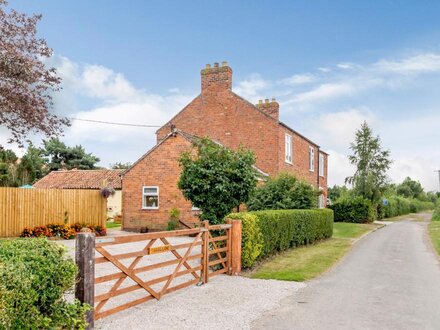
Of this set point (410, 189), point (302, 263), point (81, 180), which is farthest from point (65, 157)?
point (410, 189)

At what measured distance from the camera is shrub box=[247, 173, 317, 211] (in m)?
21.4

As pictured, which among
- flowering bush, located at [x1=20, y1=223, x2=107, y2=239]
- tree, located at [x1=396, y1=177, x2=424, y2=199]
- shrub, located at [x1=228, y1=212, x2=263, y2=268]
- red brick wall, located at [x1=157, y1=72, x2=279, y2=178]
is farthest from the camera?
tree, located at [x1=396, y1=177, x2=424, y2=199]

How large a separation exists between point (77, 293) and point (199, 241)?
4240 millimetres

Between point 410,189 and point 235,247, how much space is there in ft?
347

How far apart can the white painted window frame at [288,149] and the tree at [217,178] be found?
12.8 metres

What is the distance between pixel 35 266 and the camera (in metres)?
5.49

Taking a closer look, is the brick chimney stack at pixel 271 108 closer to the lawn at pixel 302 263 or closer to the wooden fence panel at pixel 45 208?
the lawn at pixel 302 263

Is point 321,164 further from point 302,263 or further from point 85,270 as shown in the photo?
point 85,270

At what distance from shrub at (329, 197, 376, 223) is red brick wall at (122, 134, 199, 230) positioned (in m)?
21.1

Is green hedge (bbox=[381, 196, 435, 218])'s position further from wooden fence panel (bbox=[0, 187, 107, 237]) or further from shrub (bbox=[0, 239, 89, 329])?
shrub (bbox=[0, 239, 89, 329])

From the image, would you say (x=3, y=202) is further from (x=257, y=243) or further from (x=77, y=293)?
(x=77, y=293)

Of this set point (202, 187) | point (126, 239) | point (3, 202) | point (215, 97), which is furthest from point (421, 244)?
point (3, 202)

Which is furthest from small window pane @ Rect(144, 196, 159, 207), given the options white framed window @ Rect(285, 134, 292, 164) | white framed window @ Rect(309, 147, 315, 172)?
white framed window @ Rect(309, 147, 315, 172)

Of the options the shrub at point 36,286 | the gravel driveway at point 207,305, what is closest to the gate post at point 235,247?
the gravel driveway at point 207,305
